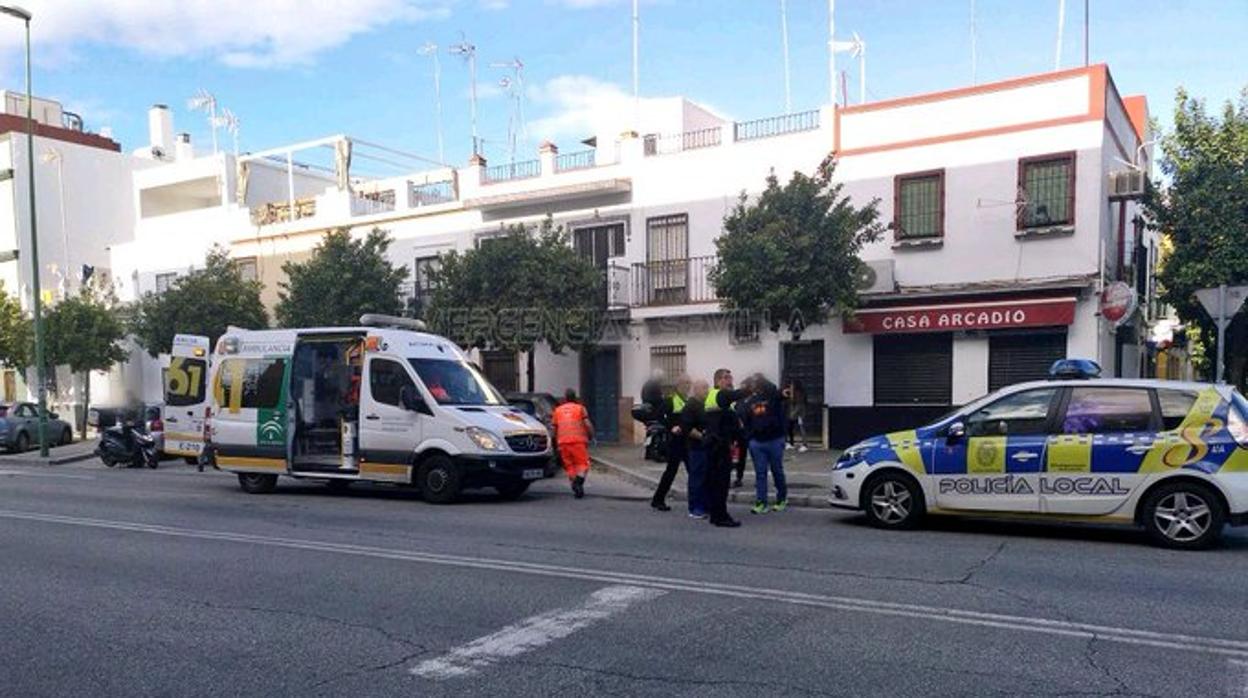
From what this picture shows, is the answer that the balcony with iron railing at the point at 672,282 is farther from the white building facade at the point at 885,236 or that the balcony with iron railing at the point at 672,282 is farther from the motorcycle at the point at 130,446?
the motorcycle at the point at 130,446

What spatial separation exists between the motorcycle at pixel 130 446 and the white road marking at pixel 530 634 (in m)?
16.3

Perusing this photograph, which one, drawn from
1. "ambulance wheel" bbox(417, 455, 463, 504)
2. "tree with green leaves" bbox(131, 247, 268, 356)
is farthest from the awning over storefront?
"tree with green leaves" bbox(131, 247, 268, 356)

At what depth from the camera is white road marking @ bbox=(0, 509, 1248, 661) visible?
17.9 ft

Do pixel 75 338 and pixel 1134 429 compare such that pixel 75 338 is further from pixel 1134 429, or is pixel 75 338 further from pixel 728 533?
pixel 1134 429

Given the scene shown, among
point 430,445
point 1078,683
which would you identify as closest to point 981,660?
point 1078,683

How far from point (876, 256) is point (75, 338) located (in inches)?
904

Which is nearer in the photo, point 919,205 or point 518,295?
point 919,205

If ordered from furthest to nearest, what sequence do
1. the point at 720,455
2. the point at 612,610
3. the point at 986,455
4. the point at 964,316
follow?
the point at 964,316, the point at 720,455, the point at 986,455, the point at 612,610

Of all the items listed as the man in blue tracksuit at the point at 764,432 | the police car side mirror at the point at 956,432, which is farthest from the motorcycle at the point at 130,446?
the police car side mirror at the point at 956,432

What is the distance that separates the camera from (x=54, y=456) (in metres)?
22.9

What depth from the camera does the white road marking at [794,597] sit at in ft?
Result: 17.9

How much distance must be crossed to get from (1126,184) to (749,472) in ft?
28.1

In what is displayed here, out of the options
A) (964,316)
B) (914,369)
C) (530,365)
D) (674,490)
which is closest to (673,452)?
(674,490)

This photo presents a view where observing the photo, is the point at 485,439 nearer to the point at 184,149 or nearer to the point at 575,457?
the point at 575,457
